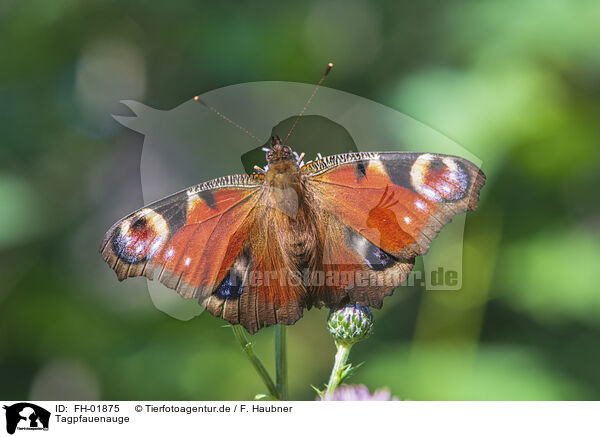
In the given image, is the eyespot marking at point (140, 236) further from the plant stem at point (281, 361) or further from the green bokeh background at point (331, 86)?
the green bokeh background at point (331, 86)

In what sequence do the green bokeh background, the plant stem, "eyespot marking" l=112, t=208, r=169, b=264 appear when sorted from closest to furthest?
"eyespot marking" l=112, t=208, r=169, b=264 → the plant stem → the green bokeh background

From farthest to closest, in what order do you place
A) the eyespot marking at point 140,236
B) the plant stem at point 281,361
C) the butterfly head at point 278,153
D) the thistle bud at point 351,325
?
the thistle bud at point 351,325, the butterfly head at point 278,153, the plant stem at point 281,361, the eyespot marking at point 140,236

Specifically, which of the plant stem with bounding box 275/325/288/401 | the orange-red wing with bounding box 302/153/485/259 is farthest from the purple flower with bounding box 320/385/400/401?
the orange-red wing with bounding box 302/153/485/259

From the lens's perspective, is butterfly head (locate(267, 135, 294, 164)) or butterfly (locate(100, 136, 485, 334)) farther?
butterfly head (locate(267, 135, 294, 164))

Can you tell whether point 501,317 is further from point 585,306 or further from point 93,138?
point 93,138

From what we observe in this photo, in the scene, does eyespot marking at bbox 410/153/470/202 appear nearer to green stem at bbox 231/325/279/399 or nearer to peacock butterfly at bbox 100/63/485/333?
peacock butterfly at bbox 100/63/485/333
